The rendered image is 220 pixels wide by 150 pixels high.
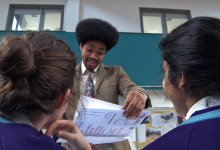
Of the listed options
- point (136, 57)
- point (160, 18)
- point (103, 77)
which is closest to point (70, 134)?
point (103, 77)

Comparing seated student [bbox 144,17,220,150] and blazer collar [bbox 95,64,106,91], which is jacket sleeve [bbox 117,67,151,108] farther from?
seated student [bbox 144,17,220,150]

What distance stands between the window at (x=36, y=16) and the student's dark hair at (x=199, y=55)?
150 inches

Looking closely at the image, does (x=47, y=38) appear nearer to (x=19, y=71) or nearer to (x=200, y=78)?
(x=19, y=71)

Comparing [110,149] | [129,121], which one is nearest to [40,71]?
[129,121]

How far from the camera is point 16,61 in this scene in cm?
67

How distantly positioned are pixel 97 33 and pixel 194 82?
0.94 metres

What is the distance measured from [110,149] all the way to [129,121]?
0.63ft

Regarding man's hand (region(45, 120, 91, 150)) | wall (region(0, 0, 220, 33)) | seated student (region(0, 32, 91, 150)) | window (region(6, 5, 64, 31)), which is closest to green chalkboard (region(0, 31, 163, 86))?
wall (region(0, 0, 220, 33))

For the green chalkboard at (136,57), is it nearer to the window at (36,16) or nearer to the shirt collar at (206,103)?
the window at (36,16)

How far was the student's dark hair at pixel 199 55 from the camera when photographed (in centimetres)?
72

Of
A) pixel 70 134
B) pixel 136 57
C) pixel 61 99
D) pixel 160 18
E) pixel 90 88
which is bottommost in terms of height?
pixel 70 134

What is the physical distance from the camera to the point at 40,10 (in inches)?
177

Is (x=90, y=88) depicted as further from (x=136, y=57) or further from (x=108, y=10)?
(x=108, y=10)

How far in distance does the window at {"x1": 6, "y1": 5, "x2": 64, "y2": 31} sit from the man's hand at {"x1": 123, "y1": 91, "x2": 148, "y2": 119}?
11.5 feet
